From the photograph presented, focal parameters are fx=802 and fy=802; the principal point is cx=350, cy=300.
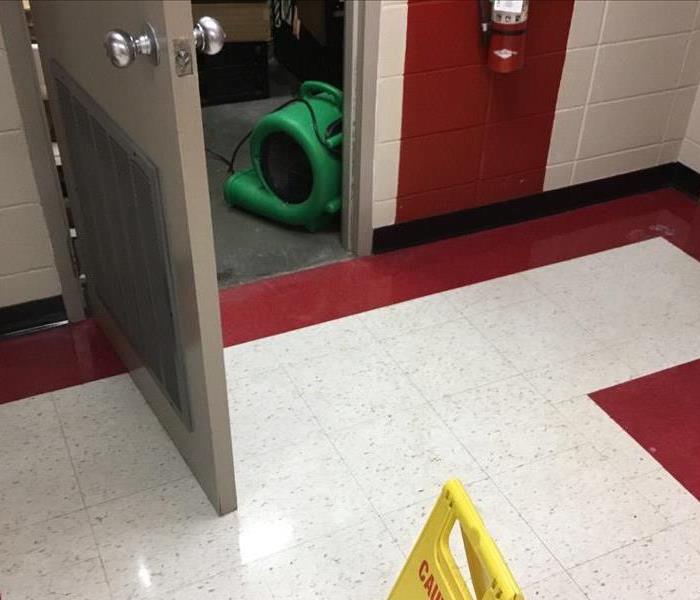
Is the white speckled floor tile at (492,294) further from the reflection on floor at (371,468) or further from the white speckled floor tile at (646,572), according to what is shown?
the white speckled floor tile at (646,572)

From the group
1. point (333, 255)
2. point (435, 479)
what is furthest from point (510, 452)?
point (333, 255)

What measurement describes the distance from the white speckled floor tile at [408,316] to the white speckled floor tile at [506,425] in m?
0.35

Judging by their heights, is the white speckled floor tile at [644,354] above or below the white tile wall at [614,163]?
below

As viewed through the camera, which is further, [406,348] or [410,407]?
[406,348]

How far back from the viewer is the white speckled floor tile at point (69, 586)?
174 cm

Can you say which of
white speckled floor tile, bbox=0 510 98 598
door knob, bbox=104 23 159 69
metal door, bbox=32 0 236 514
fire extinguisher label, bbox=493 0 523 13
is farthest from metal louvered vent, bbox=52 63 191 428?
fire extinguisher label, bbox=493 0 523 13

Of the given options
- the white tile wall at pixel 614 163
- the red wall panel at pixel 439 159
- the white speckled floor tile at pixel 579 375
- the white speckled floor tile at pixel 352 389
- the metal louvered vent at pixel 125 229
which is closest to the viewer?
the metal louvered vent at pixel 125 229

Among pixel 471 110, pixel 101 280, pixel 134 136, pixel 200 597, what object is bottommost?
pixel 200 597

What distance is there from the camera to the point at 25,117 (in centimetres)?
217

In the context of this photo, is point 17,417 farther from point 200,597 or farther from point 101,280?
point 200,597

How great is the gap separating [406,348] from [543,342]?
1.42 ft

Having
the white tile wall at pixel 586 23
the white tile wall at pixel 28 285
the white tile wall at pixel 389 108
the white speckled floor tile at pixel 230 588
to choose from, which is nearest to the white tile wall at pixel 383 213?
the white tile wall at pixel 389 108

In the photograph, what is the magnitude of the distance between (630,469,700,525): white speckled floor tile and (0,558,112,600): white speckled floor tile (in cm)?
131

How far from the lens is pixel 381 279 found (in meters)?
2.81
